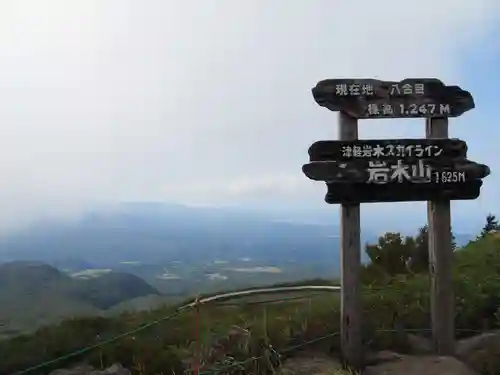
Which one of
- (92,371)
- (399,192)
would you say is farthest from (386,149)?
(92,371)

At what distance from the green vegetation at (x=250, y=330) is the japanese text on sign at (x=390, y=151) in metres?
1.94

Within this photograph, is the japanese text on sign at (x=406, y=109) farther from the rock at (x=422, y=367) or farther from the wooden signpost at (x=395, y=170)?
the rock at (x=422, y=367)

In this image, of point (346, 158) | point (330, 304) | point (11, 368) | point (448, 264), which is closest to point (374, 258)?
point (330, 304)

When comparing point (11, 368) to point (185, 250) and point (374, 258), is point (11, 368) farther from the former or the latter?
point (374, 258)

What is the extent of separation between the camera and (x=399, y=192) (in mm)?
6312

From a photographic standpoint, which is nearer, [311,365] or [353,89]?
[311,365]

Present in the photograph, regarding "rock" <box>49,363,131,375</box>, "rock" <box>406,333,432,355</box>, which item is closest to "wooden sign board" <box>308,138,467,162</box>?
"rock" <box>406,333,432,355</box>

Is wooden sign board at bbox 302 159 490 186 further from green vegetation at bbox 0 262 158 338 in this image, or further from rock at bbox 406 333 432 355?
green vegetation at bbox 0 262 158 338

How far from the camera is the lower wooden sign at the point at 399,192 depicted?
6223 mm

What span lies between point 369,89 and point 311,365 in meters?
2.89

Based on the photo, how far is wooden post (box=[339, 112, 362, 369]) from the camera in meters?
6.18

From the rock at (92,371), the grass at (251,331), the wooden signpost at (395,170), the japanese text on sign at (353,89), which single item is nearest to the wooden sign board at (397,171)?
the wooden signpost at (395,170)

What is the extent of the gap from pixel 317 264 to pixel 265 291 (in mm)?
2246

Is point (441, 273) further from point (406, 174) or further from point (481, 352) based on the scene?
point (406, 174)
